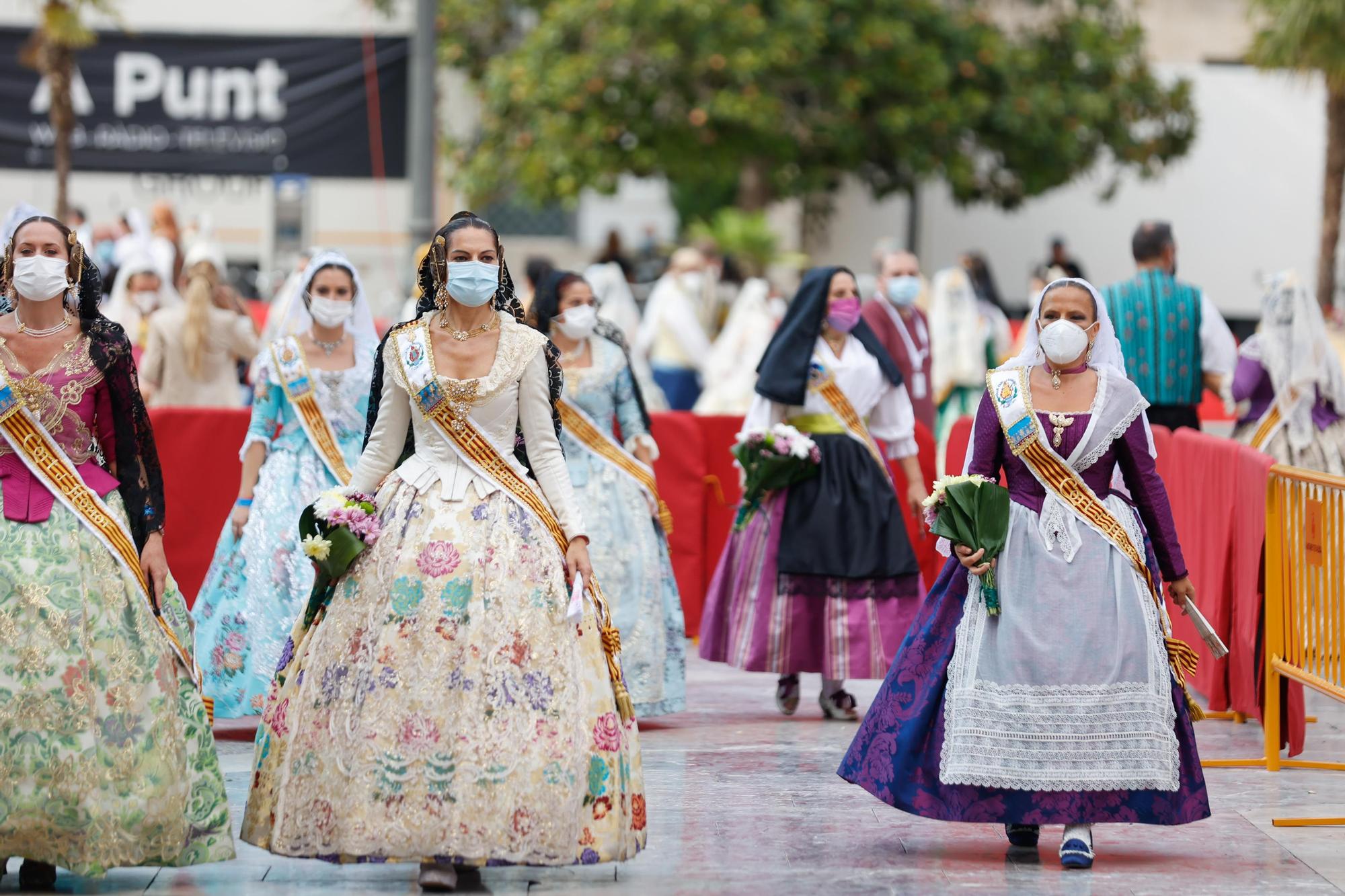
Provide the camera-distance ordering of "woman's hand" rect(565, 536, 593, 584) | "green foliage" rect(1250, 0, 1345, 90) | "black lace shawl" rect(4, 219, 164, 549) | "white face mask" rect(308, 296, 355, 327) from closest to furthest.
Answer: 1. "woman's hand" rect(565, 536, 593, 584)
2. "black lace shawl" rect(4, 219, 164, 549)
3. "white face mask" rect(308, 296, 355, 327)
4. "green foliage" rect(1250, 0, 1345, 90)

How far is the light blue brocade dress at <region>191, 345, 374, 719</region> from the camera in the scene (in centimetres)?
835

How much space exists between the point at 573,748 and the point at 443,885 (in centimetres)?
52

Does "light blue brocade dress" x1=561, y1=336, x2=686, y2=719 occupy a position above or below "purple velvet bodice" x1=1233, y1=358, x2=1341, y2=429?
below

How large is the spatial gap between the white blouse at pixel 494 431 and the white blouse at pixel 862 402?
3.03 m

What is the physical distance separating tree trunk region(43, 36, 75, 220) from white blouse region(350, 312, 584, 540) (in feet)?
46.9

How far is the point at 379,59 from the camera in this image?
1861 cm

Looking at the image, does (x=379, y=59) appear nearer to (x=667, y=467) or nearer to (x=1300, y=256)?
(x=667, y=467)

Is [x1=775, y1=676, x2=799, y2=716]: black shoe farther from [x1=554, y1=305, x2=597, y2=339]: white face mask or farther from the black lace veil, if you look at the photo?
the black lace veil

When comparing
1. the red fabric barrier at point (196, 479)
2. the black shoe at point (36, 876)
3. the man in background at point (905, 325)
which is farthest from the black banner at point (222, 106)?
the black shoe at point (36, 876)

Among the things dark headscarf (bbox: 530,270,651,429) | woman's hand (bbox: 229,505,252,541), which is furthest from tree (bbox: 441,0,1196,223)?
woman's hand (bbox: 229,505,252,541)

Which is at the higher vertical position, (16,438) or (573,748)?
(16,438)

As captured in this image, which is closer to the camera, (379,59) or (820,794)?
(820,794)

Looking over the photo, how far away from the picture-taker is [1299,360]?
973cm

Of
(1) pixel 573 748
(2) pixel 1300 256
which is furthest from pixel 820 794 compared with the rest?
(2) pixel 1300 256
